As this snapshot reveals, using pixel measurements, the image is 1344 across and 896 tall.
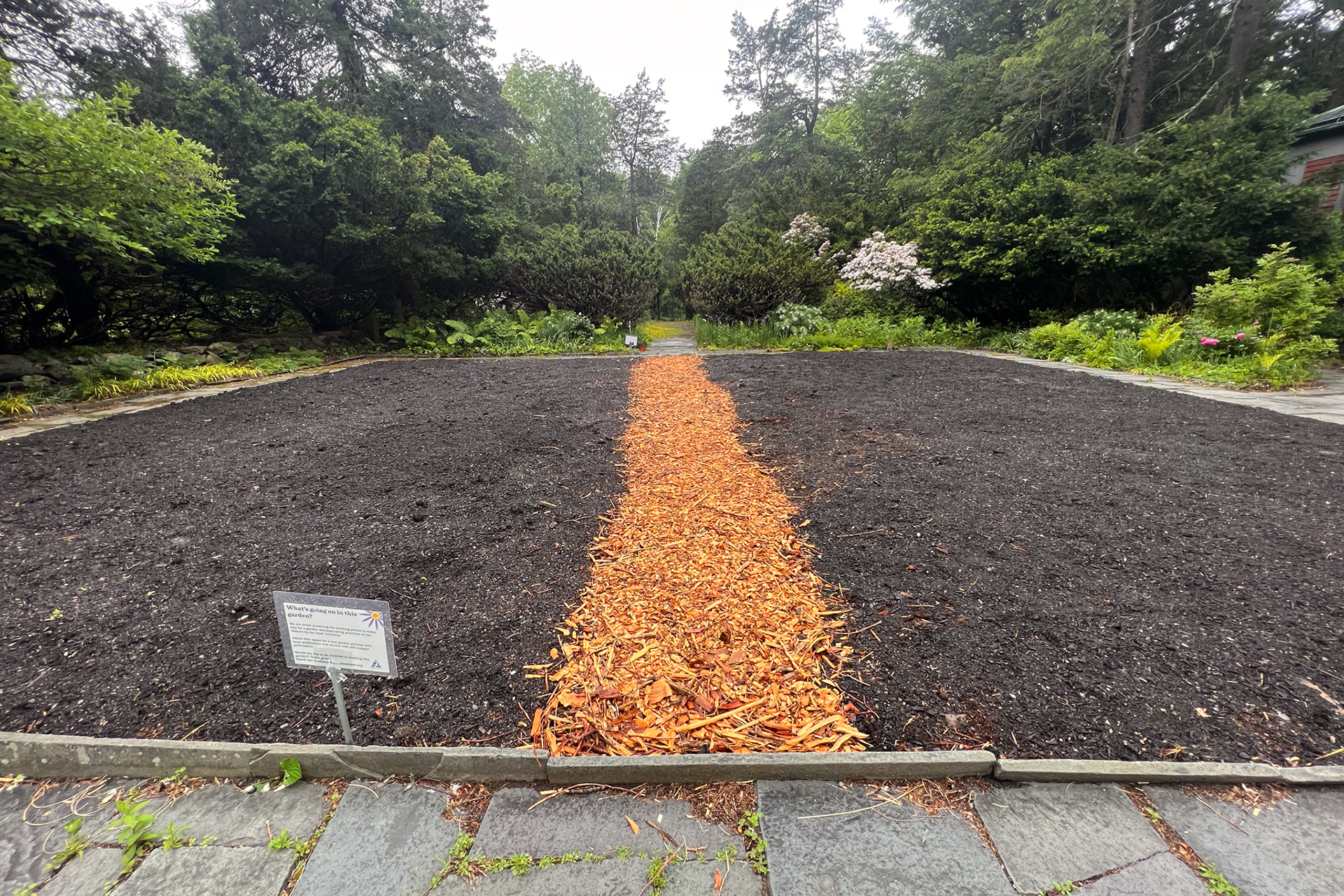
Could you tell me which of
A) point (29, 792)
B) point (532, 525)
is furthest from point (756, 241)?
point (29, 792)

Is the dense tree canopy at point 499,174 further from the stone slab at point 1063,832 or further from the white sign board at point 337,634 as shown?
the stone slab at point 1063,832

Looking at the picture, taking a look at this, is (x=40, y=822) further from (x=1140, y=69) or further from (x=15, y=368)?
(x=1140, y=69)

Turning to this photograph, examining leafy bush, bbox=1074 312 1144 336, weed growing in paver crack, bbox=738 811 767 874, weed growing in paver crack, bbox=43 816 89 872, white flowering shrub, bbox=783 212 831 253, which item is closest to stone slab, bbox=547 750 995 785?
weed growing in paver crack, bbox=738 811 767 874

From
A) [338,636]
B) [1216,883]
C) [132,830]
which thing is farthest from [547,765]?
[1216,883]

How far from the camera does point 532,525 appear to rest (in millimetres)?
2715

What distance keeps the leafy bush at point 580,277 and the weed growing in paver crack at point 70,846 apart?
11133mm

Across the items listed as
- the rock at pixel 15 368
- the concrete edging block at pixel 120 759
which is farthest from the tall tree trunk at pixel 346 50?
the concrete edging block at pixel 120 759

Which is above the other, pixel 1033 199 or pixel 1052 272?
pixel 1033 199

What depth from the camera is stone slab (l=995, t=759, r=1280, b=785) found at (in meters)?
1.27

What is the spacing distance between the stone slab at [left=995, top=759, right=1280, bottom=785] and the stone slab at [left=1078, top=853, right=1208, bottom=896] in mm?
203

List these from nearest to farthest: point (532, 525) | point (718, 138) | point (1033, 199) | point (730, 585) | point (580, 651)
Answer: point (580, 651) < point (730, 585) < point (532, 525) < point (1033, 199) < point (718, 138)

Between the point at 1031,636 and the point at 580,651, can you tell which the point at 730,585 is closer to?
the point at 580,651

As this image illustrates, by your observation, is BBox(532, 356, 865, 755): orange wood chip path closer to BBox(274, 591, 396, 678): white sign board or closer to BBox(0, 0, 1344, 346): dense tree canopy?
BBox(274, 591, 396, 678): white sign board

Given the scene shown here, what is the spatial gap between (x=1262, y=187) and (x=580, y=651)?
1179 cm
